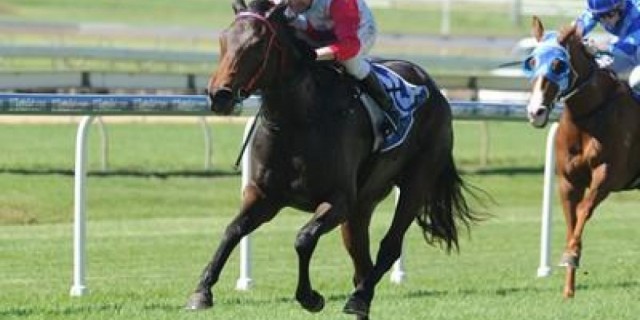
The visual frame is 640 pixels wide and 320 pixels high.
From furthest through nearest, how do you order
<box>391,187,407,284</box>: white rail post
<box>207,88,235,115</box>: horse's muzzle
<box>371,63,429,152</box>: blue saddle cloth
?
1. <box>391,187,407,284</box>: white rail post
2. <box>371,63,429,152</box>: blue saddle cloth
3. <box>207,88,235,115</box>: horse's muzzle

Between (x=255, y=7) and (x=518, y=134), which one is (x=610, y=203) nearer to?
(x=518, y=134)

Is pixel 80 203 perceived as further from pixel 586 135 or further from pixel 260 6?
pixel 586 135

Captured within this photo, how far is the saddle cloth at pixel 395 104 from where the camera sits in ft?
26.0

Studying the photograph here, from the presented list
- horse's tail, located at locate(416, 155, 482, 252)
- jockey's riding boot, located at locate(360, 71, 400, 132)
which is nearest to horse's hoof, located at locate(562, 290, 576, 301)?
horse's tail, located at locate(416, 155, 482, 252)

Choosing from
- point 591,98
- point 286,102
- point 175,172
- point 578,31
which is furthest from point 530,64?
point 175,172

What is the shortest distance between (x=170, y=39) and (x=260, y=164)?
36.7 meters

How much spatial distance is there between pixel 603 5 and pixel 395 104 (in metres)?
2.50

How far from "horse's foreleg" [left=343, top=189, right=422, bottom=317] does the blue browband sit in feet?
4.90

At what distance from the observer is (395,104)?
8.12 m

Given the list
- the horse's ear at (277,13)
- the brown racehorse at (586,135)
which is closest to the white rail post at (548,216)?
the brown racehorse at (586,135)

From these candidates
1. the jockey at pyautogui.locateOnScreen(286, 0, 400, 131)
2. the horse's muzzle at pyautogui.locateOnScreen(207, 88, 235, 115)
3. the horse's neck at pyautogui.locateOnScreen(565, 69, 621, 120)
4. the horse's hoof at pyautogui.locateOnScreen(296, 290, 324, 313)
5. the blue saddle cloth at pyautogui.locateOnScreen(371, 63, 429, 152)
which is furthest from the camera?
the horse's neck at pyautogui.locateOnScreen(565, 69, 621, 120)

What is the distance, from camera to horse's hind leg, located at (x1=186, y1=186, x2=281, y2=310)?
7207mm

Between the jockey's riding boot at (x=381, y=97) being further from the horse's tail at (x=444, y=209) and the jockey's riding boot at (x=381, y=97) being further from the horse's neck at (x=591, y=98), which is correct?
the horse's neck at (x=591, y=98)

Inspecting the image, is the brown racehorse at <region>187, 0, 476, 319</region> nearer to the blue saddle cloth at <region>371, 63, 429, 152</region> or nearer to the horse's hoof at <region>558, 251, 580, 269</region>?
the blue saddle cloth at <region>371, 63, 429, 152</region>
